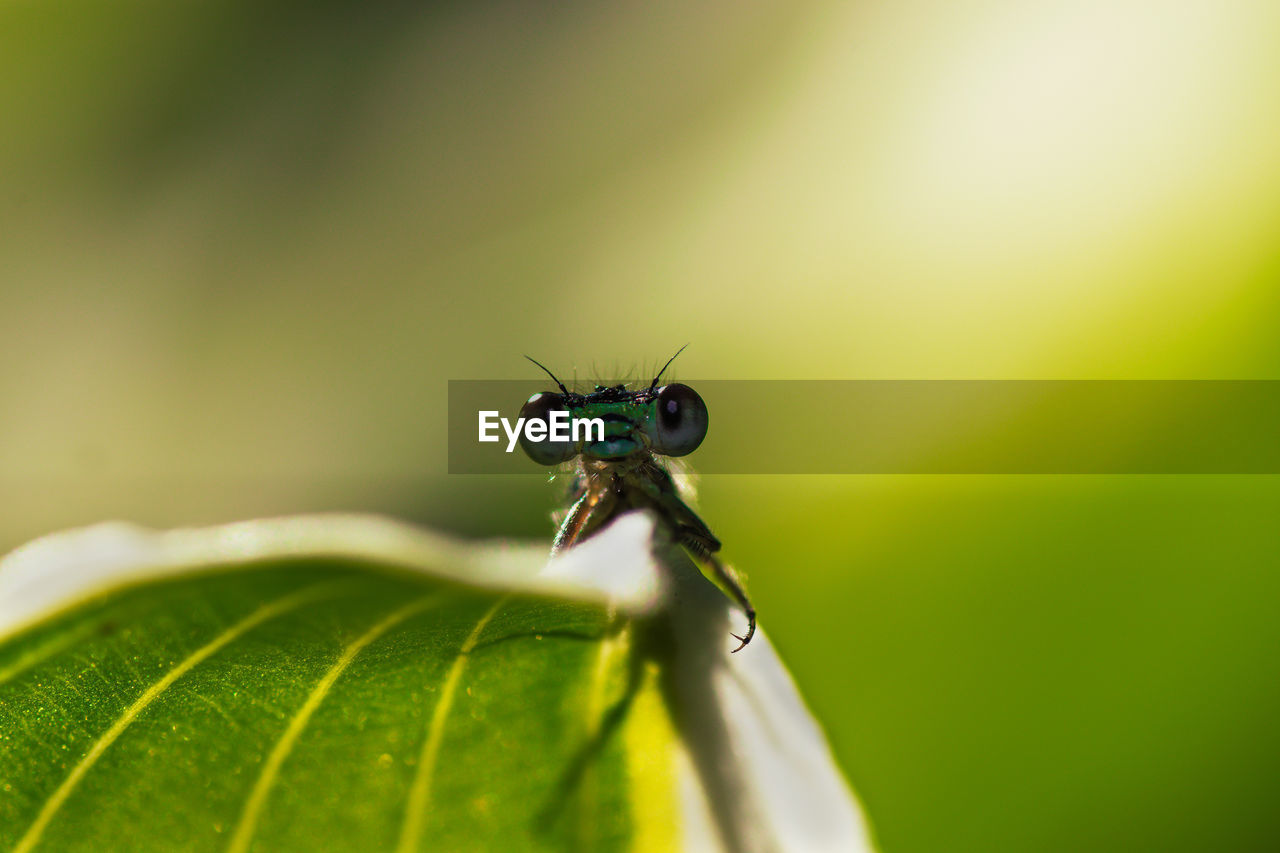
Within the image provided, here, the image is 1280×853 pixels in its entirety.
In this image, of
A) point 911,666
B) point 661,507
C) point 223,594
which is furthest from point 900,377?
point 223,594

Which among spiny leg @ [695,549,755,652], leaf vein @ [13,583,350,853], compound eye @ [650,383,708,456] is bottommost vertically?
leaf vein @ [13,583,350,853]

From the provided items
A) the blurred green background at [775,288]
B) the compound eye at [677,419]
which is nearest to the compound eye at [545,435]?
the compound eye at [677,419]

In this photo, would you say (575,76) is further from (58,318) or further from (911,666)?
(911,666)

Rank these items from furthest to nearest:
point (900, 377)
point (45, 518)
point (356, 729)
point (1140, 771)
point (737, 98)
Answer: point (45, 518) < point (737, 98) < point (900, 377) < point (1140, 771) < point (356, 729)

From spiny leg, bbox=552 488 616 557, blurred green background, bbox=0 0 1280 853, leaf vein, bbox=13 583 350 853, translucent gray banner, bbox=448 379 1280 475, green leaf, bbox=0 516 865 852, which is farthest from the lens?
spiny leg, bbox=552 488 616 557

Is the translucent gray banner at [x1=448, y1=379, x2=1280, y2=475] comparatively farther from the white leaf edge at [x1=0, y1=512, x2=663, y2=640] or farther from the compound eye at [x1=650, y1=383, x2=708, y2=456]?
the white leaf edge at [x1=0, y1=512, x2=663, y2=640]

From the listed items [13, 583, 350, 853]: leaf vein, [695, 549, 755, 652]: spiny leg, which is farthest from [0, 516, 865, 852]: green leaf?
[695, 549, 755, 652]: spiny leg

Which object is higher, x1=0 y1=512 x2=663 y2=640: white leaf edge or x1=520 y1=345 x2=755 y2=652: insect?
x1=520 y1=345 x2=755 y2=652: insect

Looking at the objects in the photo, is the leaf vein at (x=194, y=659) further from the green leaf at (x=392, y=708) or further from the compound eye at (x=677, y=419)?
the compound eye at (x=677, y=419)
